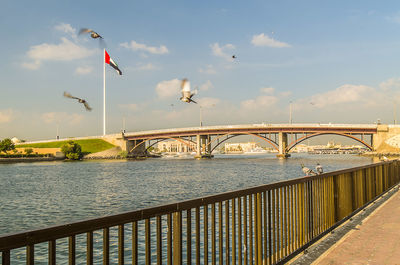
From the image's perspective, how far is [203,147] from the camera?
123 m

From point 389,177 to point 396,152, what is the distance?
8878 centimetres

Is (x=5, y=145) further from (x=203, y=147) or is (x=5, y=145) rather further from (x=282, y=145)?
(x=282, y=145)

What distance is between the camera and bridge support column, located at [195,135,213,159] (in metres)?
120

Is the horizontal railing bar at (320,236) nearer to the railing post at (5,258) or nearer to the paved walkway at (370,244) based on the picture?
the paved walkway at (370,244)

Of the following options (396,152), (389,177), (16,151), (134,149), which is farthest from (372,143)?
(16,151)

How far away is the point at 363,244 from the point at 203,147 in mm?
116503

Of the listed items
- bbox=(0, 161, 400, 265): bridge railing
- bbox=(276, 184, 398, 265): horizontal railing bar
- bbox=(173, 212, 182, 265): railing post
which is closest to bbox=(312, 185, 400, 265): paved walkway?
bbox=(276, 184, 398, 265): horizontal railing bar

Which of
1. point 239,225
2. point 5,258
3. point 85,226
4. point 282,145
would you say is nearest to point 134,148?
point 282,145

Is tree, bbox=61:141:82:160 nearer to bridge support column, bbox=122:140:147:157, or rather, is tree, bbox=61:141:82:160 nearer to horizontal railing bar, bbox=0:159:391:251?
bridge support column, bbox=122:140:147:157

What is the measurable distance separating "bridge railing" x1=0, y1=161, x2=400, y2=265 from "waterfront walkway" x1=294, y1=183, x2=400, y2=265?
282mm

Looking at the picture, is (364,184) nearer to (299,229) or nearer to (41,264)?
(299,229)

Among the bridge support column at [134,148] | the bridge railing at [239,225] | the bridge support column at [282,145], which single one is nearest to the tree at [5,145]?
the bridge support column at [134,148]

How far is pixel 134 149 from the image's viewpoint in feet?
444

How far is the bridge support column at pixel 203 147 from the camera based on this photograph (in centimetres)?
12012
